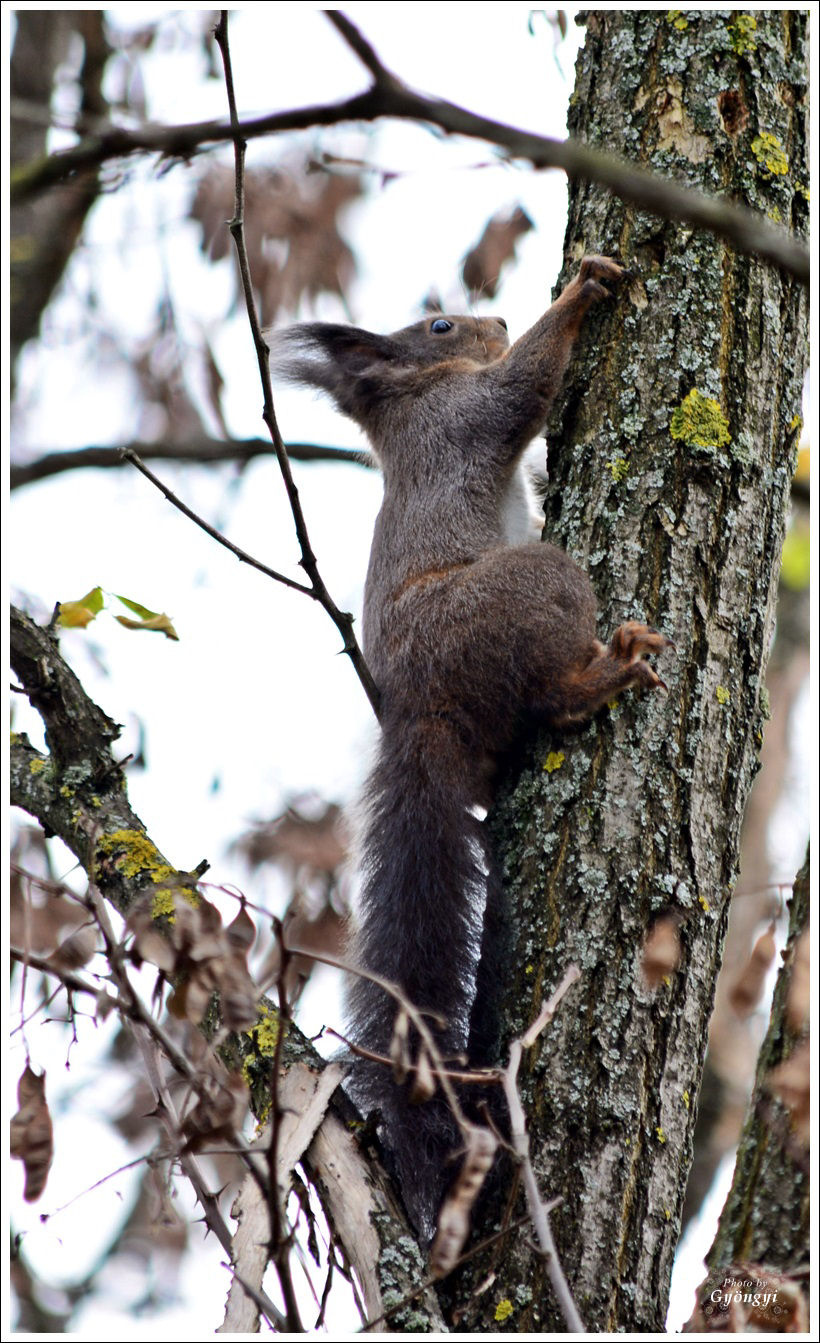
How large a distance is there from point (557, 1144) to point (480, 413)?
2405 mm

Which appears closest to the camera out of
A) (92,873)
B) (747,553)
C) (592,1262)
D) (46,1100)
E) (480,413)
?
(46,1100)

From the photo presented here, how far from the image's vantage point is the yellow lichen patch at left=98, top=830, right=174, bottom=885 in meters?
2.42

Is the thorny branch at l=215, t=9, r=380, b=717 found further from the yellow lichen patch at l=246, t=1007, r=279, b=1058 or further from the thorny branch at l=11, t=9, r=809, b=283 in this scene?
the thorny branch at l=11, t=9, r=809, b=283

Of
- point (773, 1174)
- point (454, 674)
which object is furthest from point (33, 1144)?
point (454, 674)

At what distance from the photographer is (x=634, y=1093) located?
7.23ft

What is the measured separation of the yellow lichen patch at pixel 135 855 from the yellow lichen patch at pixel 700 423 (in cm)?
141

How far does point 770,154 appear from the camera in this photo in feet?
9.37

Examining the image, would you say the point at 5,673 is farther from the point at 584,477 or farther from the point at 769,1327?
the point at 769,1327

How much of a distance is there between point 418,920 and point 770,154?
195 centimetres

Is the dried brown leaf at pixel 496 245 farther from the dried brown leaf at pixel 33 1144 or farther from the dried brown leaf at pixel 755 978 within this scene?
the dried brown leaf at pixel 33 1144

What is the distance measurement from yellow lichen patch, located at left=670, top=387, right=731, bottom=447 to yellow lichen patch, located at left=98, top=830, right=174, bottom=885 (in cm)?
141

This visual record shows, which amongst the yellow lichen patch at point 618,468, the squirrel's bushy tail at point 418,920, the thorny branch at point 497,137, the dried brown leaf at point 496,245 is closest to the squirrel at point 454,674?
the squirrel's bushy tail at point 418,920

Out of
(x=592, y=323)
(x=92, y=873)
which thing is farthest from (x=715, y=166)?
(x=92, y=873)

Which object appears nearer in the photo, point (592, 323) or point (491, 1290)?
point (491, 1290)
